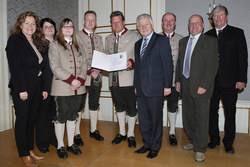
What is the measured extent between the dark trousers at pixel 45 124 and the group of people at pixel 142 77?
1cm

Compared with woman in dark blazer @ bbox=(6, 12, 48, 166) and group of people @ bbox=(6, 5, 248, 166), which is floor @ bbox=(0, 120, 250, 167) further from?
woman in dark blazer @ bbox=(6, 12, 48, 166)

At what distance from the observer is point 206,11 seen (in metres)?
3.59

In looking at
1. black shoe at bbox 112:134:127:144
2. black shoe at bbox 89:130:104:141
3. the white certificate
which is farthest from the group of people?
black shoe at bbox 89:130:104:141

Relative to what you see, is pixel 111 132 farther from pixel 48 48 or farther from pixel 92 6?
pixel 92 6

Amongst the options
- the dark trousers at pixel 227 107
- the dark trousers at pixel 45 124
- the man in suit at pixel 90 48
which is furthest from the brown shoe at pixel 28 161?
the dark trousers at pixel 227 107

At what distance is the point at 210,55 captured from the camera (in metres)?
2.29

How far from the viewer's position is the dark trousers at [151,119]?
244 cm

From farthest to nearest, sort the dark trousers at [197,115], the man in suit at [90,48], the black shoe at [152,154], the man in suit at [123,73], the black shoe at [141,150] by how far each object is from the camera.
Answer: the man in suit at [90,48], the man in suit at [123,73], the black shoe at [141,150], the black shoe at [152,154], the dark trousers at [197,115]

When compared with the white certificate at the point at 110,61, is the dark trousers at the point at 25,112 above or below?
below

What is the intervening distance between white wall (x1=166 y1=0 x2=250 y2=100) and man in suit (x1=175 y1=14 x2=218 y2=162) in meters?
1.35

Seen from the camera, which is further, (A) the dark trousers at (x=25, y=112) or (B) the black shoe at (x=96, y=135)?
(B) the black shoe at (x=96, y=135)

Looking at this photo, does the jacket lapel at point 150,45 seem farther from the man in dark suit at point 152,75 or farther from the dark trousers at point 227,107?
the dark trousers at point 227,107

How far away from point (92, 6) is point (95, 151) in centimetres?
302

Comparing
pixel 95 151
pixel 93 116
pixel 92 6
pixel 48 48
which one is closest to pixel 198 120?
pixel 95 151
